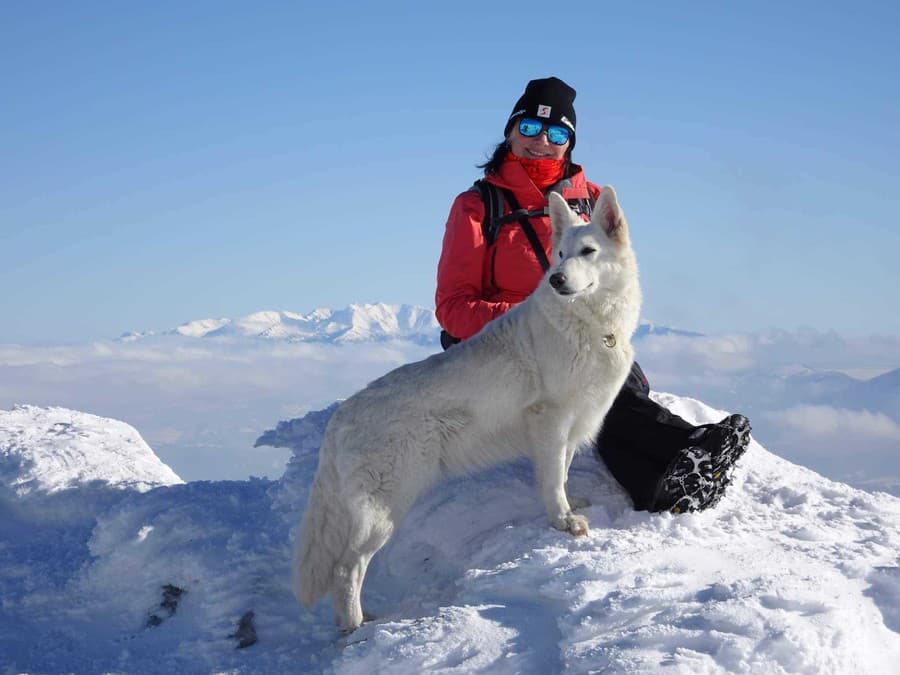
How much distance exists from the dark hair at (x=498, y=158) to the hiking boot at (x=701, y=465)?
2780 mm

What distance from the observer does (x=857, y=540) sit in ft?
17.7

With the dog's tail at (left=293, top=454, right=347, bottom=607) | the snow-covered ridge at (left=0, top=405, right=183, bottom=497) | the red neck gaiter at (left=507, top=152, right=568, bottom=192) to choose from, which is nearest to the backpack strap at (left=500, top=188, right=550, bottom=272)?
the red neck gaiter at (left=507, top=152, right=568, bottom=192)

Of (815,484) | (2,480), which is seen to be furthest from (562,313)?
(2,480)

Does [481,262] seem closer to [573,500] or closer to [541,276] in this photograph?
[541,276]

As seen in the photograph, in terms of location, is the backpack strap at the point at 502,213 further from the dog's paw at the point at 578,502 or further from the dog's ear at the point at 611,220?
the dog's paw at the point at 578,502

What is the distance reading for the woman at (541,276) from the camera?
555 centimetres

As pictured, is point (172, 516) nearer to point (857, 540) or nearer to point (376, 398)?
point (376, 398)

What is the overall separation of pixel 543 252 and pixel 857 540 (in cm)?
323

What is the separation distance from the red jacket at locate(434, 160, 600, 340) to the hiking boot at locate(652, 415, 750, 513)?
73.8 inches

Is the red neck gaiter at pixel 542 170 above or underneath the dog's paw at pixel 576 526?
above

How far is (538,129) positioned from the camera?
672cm

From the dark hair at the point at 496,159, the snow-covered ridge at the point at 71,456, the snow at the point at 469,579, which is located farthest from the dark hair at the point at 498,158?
the snow-covered ridge at the point at 71,456

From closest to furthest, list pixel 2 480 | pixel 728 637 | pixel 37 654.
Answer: pixel 728 637 < pixel 37 654 < pixel 2 480

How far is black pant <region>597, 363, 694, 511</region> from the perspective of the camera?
227 inches
